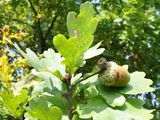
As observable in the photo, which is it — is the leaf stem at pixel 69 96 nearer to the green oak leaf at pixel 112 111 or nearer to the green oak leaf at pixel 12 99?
the green oak leaf at pixel 112 111

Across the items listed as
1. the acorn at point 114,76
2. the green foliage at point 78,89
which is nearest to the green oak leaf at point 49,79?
the green foliage at point 78,89

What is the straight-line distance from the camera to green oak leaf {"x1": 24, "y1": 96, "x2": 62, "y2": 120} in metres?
1.07

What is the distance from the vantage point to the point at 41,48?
27.9 ft

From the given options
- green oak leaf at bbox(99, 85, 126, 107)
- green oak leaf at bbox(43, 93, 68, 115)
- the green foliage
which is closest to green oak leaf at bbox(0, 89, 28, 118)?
the green foliage

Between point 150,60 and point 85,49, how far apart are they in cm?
604

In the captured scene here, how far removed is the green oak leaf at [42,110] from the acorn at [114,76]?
0.13 meters

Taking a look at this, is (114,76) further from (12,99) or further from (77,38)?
(12,99)

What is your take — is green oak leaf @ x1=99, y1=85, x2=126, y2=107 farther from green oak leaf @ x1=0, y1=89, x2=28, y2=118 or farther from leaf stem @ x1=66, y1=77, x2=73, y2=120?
green oak leaf @ x1=0, y1=89, x2=28, y2=118

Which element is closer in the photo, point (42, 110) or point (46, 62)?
point (42, 110)

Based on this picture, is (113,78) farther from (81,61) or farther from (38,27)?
(38,27)

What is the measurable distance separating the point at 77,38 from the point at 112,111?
7.2 inches

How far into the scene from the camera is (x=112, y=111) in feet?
3.48

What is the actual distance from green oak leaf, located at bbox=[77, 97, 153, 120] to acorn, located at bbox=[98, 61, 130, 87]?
0.04 m

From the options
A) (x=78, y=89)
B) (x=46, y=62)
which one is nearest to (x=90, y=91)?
(x=78, y=89)
